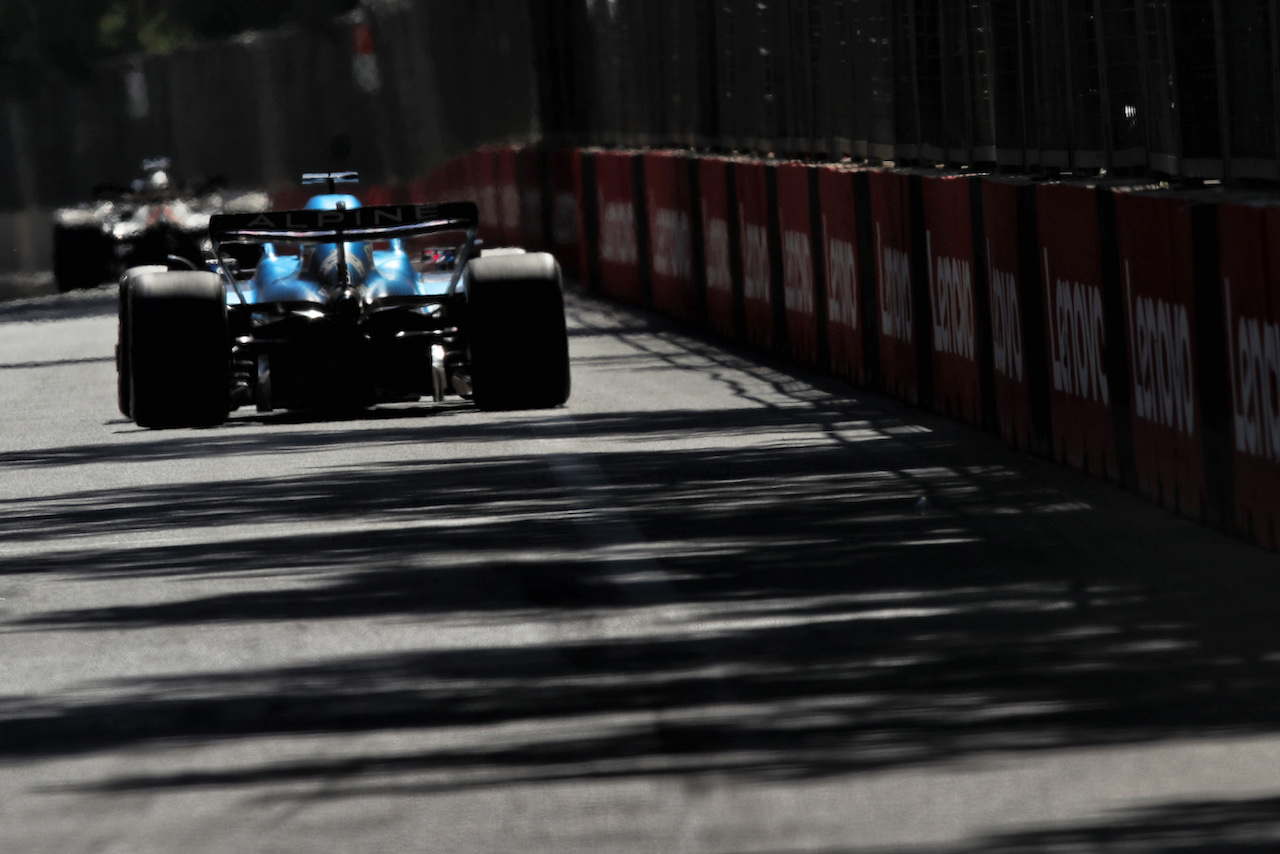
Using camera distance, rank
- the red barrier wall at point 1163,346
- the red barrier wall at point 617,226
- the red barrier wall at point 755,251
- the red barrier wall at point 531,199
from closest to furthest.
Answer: the red barrier wall at point 1163,346
the red barrier wall at point 755,251
the red barrier wall at point 617,226
the red barrier wall at point 531,199

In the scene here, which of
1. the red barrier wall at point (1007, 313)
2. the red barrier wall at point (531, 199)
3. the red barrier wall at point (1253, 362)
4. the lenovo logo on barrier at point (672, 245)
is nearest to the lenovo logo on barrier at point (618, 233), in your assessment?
the lenovo logo on barrier at point (672, 245)

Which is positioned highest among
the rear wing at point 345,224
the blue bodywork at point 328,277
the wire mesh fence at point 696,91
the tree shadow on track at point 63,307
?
the wire mesh fence at point 696,91

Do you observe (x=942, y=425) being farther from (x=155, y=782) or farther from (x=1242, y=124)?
(x=155, y=782)

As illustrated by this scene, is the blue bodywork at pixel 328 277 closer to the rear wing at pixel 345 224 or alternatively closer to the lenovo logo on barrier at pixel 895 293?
the rear wing at pixel 345 224

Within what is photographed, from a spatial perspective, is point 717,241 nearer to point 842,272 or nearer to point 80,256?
point 842,272

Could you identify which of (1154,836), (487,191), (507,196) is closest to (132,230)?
(507,196)

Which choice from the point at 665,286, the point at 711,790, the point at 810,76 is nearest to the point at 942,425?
the point at 810,76

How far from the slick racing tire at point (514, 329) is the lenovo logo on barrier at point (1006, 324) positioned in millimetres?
2597

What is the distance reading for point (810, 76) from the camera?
2114 cm

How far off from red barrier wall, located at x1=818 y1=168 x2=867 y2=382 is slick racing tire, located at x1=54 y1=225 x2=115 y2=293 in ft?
68.3

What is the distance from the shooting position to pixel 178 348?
50.3 ft

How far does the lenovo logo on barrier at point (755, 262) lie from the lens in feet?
67.5

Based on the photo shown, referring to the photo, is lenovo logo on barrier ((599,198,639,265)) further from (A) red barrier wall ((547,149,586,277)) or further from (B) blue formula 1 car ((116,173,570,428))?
(B) blue formula 1 car ((116,173,570,428))

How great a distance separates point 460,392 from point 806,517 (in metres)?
5.20
